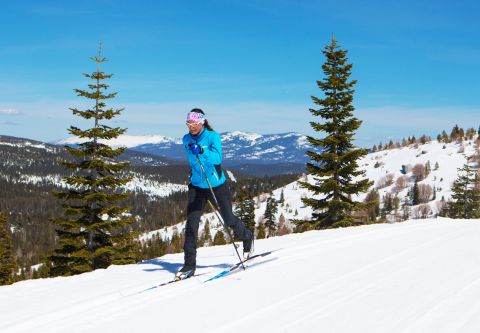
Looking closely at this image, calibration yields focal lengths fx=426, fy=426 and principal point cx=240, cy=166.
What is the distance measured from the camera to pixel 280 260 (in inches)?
283

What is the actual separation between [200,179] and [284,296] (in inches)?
97.3

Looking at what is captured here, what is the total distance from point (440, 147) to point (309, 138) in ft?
248

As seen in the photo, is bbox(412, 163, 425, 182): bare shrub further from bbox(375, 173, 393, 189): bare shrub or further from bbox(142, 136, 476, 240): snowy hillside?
bbox(375, 173, 393, 189): bare shrub

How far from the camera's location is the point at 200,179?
6.73 metres

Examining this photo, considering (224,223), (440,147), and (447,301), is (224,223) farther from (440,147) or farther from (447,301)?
(440,147)

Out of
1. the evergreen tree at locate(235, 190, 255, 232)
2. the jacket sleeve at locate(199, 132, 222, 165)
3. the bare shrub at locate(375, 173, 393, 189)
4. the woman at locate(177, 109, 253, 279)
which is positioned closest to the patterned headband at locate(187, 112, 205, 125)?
the woman at locate(177, 109, 253, 279)

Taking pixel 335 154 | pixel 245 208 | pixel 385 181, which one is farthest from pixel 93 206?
pixel 385 181

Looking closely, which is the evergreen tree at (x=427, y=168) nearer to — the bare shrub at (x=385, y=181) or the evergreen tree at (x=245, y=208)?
the bare shrub at (x=385, y=181)

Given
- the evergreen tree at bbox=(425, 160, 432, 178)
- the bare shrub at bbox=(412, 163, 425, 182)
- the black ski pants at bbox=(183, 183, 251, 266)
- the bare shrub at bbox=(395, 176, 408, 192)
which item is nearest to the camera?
the black ski pants at bbox=(183, 183, 251, 266)

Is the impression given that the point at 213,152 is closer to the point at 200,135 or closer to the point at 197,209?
the point at 200,135

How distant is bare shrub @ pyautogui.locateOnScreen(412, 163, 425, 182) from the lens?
83.1 m

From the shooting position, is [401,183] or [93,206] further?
[401,183]

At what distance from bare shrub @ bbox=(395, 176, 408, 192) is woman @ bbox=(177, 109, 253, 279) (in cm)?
8427

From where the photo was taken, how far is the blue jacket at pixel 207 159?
255 inches
